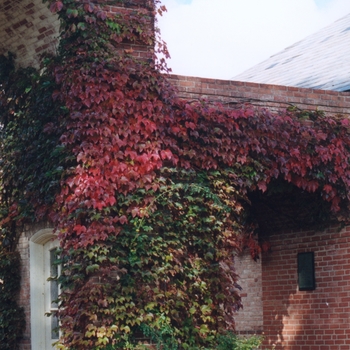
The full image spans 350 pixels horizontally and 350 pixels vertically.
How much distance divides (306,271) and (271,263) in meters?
0.92

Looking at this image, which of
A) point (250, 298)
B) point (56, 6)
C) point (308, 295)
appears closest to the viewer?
point (56, 6)

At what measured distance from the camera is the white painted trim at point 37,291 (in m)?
10.9

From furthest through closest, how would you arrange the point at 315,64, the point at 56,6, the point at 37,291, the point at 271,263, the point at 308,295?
the point at 315,64 < the point at 271,263 < the point at 308,295 < the point at 37,291 < the point at 56,6

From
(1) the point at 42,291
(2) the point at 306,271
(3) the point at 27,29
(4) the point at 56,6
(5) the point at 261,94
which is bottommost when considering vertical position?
(1) the point at 42,291

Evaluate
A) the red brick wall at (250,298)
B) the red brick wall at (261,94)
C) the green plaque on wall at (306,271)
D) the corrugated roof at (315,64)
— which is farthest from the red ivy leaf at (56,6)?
the red brick wall at (250,298)

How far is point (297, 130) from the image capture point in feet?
35.7

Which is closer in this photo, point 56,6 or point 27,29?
point 56,6

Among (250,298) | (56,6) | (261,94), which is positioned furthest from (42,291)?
(250,298)

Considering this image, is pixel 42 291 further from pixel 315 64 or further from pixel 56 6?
pixel 315 64

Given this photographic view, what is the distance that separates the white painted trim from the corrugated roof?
198 inches

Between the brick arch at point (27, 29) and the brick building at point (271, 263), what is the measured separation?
14 millimetres

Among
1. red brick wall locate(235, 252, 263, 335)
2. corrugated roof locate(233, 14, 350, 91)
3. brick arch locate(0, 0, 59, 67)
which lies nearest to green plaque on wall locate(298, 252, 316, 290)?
red brick wall locate(235, 252, 263, 335)

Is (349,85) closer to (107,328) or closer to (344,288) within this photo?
(344,288)

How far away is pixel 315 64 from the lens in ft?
48.5
